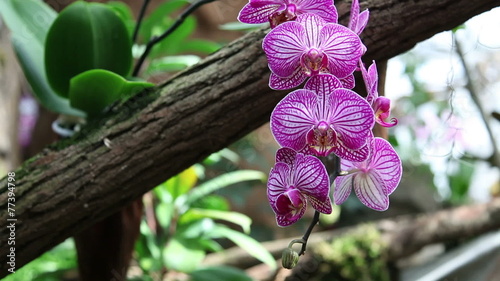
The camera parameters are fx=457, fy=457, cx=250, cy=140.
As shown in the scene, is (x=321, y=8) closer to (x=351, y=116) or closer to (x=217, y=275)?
(x=351, y=116)

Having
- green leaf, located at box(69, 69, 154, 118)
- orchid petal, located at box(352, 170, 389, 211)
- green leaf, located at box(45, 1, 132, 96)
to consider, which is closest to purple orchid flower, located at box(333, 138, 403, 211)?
orchid petal, located at box(352, 170, 389, 211)

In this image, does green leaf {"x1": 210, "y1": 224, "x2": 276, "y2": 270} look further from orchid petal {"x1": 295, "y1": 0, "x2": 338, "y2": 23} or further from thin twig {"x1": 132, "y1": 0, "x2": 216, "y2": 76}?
orchid petal {"x1": 295, "y1": 0, "x2": 338, "y2": 23}

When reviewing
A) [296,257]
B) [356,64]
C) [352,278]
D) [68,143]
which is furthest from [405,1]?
[352,278]

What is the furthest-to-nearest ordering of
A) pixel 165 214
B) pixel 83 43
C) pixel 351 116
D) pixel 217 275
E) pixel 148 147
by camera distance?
pixel 165 214 → pixel 217 275 → pixel 83 43 → pixel 148 147 → pixel 351 116

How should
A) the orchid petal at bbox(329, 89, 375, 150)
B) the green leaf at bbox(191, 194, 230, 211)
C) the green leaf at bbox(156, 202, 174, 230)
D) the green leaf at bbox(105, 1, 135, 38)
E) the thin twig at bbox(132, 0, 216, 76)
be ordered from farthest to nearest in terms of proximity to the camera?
the green leaf at bbox(191, 194, 230, 211), the green leaf at bbox(156, 202, 174, 230), the green leaf at bbox(105, 1, 135, 38), the thin twig at bbox(132, 0, 216, 76), the orchid petal at bbox(329, 89, 375, 150)

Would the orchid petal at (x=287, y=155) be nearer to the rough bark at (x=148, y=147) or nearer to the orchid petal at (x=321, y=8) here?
the orchid petal at (x=321, y=8)

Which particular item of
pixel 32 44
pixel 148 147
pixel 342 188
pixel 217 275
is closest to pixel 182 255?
pixel 217 275
